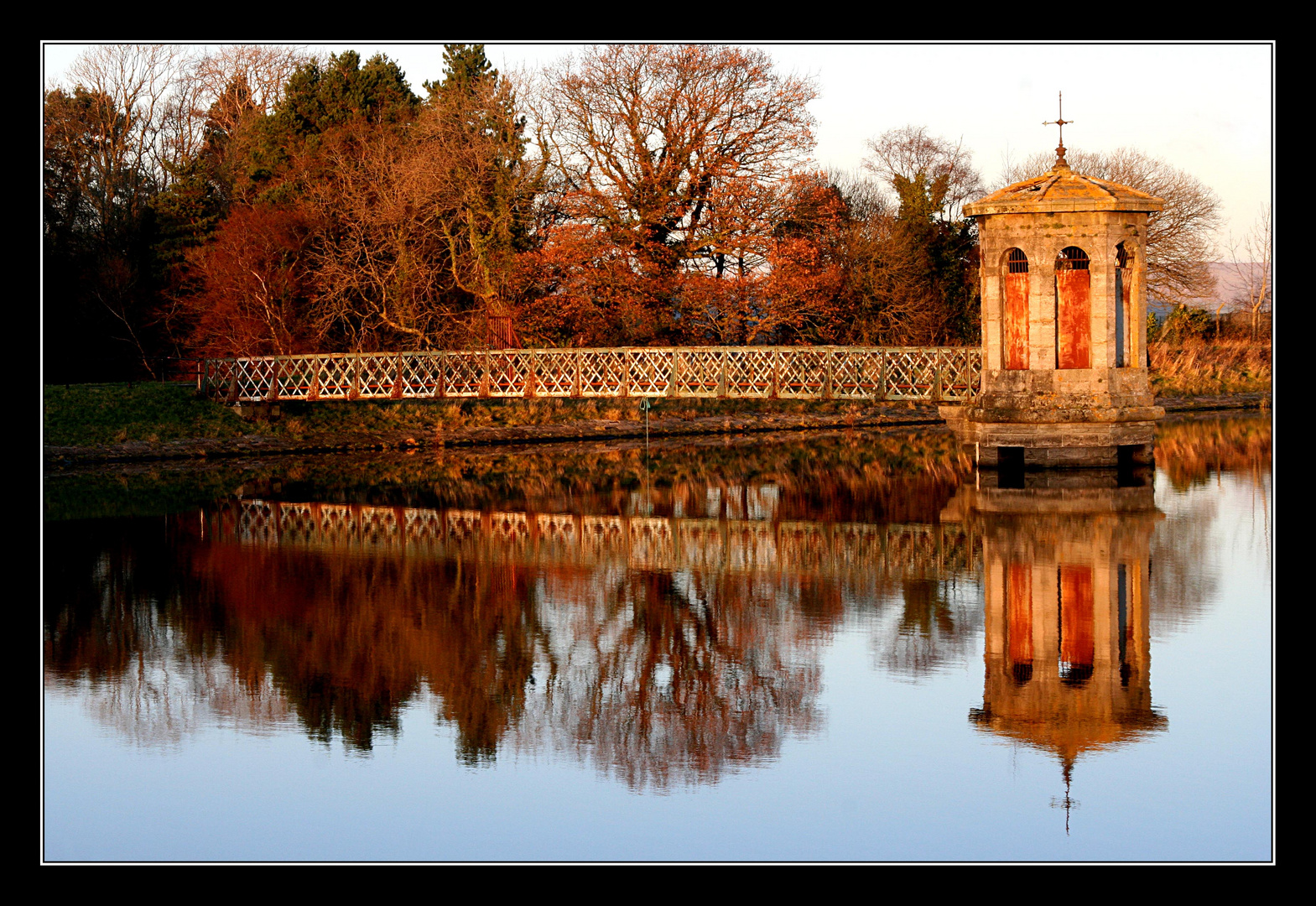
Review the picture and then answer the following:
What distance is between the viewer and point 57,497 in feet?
85.7

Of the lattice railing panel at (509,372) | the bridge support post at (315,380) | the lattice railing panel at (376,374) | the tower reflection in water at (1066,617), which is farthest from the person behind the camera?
the lattice railing panel at (509,372)

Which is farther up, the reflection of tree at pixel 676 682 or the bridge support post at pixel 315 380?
the bridge support post at pixel 315 380

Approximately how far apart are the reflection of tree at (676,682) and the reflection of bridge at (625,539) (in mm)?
2282

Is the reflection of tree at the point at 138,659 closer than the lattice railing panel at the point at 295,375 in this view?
Yes

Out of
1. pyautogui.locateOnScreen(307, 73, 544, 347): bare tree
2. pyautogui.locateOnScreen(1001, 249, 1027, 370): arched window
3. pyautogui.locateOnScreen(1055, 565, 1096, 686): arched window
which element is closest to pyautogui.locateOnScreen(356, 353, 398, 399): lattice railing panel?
pyautogui.locateOnScreen(307, 73, 544, 347): bare tree

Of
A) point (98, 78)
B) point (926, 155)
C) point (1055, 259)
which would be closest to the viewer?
point (1055, 259)

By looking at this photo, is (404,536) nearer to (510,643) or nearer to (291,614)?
(291,614)

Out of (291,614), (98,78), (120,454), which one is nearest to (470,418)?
(120,454)

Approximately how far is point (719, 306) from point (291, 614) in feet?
94.7

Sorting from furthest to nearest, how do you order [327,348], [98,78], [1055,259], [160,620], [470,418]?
[98,78] < [327,348] < [470,418] < [1055,259] < [160,620]

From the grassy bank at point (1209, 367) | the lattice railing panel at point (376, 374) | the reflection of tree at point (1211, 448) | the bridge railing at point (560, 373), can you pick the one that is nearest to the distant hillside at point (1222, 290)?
the grassy bank at point (1209, 367)

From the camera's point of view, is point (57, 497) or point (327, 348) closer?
point (57, 497)

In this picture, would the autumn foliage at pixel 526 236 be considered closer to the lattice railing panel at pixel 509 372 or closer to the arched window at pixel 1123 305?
the lattice railing panel at pixel 509 372

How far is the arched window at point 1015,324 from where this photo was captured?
26703mm
